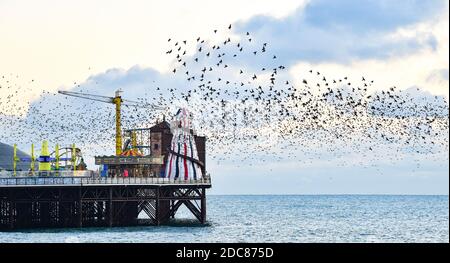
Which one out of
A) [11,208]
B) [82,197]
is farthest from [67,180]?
[11,208]

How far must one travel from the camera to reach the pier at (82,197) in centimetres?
9644

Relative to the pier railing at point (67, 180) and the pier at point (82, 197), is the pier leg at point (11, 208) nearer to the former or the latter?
the pier at point (82, 197)

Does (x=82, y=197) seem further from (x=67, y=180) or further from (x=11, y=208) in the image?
(x=11, y=208)

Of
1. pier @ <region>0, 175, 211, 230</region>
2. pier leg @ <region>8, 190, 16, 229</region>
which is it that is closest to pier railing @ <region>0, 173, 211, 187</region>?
pier @ <region>0, 175, 211, 230</region>

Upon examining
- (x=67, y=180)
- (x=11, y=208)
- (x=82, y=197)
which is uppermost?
(x=67, y=180)

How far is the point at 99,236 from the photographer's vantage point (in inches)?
3501

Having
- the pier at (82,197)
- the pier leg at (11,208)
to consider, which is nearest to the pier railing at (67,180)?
the pier at (82,197)

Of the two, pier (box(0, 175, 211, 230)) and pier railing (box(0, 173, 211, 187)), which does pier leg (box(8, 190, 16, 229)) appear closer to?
pier (box(0, 175, 211, 230))

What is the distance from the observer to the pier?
316ft

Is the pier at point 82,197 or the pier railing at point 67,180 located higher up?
the pier railing at point 67,180

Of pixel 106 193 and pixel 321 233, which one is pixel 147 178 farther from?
pixel 321 233

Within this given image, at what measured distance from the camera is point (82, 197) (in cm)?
9744
